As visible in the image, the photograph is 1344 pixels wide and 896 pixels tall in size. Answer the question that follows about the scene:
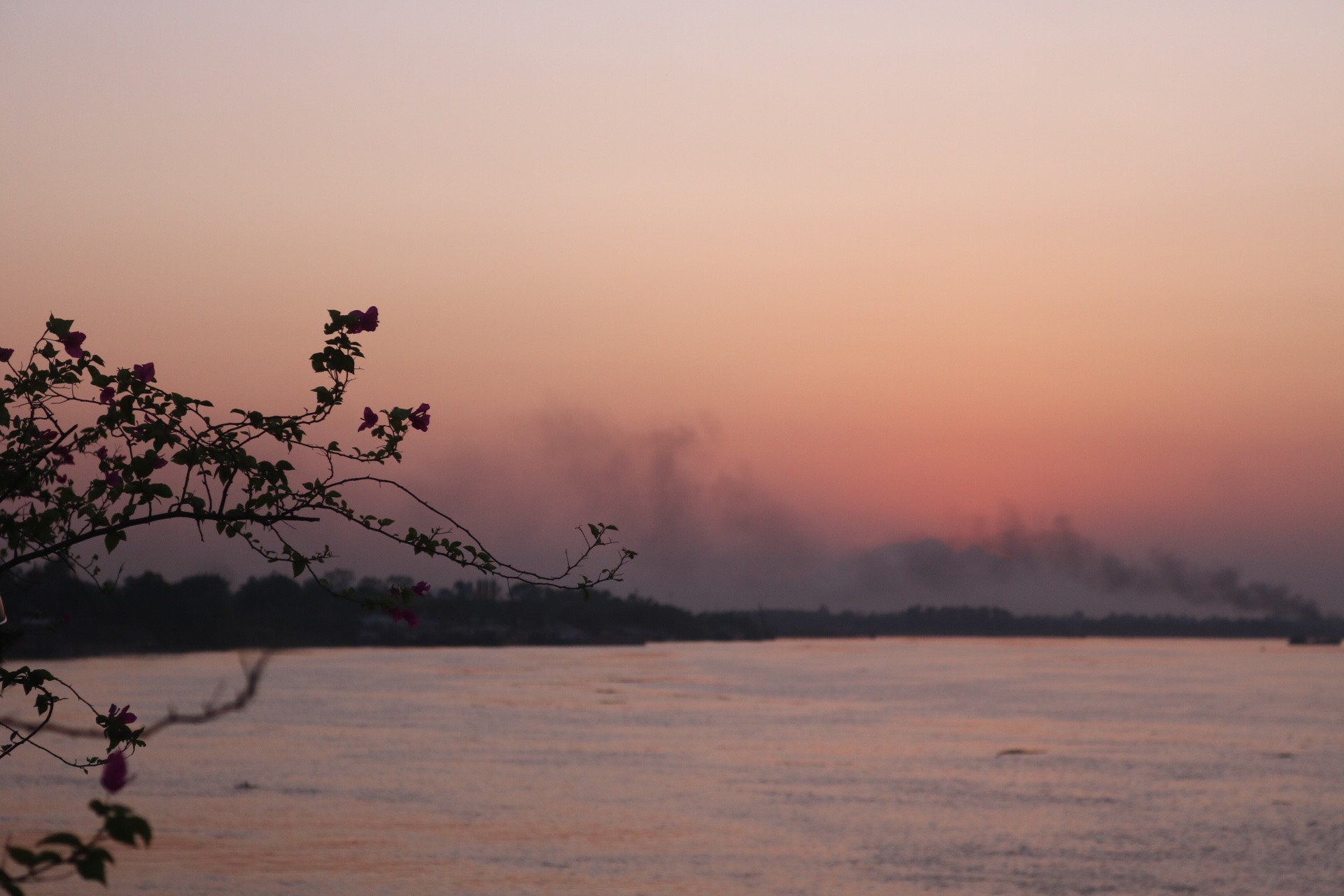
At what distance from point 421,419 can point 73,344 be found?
1777mm

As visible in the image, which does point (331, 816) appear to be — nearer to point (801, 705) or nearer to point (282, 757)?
point (282, 757)

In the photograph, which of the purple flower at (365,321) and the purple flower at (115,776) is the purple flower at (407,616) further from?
the purple flower at (115,776)

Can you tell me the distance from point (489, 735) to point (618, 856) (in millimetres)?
39377

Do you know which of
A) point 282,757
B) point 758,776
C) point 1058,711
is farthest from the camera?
point 1058,711

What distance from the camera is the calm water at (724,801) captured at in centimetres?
3431

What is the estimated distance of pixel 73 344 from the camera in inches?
285

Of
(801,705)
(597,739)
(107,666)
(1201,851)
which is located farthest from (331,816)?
(107,666)

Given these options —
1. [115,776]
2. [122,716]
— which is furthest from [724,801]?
[115,776]

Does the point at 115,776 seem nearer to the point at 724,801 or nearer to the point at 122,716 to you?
the point at 122,716

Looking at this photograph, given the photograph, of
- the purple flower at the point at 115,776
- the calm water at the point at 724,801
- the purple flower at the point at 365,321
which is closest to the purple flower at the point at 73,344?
the purple flower at the point at 365,321

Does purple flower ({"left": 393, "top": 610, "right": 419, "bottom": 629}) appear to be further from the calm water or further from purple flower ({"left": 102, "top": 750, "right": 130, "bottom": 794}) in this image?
the calm water

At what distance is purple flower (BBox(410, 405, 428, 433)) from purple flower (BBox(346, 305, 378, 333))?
0.55m

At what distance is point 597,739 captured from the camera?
72625 millimetres

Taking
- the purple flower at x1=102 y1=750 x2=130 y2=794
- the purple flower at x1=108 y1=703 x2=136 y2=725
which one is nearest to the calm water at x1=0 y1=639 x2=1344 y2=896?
the purple flower at x1=108 y1=703 x2=136 y2=725
